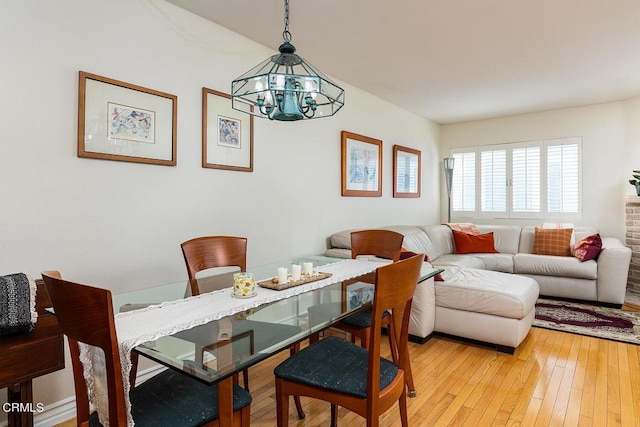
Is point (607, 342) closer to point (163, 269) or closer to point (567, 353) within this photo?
point (567, 353)

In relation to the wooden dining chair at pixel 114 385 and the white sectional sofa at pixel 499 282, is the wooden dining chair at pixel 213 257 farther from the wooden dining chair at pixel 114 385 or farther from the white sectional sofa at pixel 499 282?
the white sectional sofa at pixel 499 282

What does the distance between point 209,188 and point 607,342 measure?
11.0 feet

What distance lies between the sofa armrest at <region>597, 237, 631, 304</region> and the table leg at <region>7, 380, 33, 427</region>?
4.86 metres

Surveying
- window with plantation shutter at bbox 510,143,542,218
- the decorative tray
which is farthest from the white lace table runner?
window with plantation shutter at bbox 510,143,542,218

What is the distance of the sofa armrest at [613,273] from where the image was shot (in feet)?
12.7

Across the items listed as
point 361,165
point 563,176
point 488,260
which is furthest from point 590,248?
point 361,165

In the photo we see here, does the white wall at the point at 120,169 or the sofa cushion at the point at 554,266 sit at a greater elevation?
the white wall at the point at 120,169

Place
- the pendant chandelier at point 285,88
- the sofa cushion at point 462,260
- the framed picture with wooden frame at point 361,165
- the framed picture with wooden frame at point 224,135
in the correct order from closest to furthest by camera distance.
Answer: the pendant chandelier at point 285,88
the framed picture with wooden frame at point 224,135
the framed picture with wooden frame at point 361,165
the sofa cushion at point 462,260

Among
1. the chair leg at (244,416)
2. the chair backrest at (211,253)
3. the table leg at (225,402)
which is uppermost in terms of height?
the chair backrest at (211,253)

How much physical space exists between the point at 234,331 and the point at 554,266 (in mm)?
4155

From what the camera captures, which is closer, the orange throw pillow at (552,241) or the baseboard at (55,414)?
the baseboard at (55,414)

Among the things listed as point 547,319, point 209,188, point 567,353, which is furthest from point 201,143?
point 547,319

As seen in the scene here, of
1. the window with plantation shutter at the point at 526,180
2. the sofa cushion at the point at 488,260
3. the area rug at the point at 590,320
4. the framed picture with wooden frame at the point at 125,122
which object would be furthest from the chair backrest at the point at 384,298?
the window with plantation shutter at the point at 526,180

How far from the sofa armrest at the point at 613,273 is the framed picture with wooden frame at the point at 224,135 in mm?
3803
